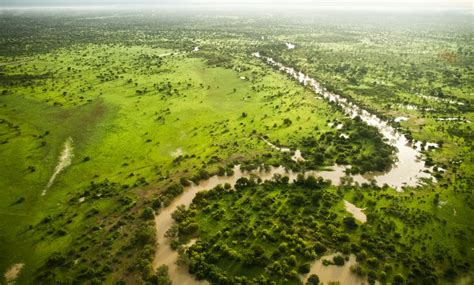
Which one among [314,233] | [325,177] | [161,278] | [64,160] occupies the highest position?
[325,177]

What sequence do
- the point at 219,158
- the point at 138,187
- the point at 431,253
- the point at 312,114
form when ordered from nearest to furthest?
the point at 431,253 < the point at 138,187 < the point at 219,158 < the point at 312,114

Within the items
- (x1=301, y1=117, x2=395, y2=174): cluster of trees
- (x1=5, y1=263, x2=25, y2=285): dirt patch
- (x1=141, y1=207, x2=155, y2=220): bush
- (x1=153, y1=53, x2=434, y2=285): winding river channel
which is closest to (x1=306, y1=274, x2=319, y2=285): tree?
(x1=153, y1=53, x2=434, y2=285): winding river channel

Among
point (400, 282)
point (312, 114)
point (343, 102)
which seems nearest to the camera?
point (400, 282)

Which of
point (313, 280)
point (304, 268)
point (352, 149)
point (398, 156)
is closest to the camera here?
point (313, 280)

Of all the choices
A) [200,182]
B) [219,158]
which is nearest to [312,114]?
[219,158]

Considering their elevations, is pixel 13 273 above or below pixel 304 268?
below

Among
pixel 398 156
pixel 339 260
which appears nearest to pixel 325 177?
pixel 398 156

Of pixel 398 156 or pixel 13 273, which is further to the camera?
pixel 398 156

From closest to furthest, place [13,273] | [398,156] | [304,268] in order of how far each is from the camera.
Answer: [13,273]
[304,268]
[398,156]

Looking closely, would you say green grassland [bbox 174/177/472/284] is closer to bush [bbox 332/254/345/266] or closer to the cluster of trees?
bush [bbox 332/254/345/266]

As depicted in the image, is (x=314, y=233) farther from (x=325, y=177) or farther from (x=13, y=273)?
(x=13, y=273)

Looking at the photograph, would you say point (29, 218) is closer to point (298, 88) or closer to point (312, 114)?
point (312, 114)
